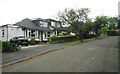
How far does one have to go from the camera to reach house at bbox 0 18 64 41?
39.4 meters

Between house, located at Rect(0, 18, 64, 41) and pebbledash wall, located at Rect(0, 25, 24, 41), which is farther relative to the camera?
house, located at Rect(0, 18, 64, 41)

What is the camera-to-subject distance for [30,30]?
43.6 meters

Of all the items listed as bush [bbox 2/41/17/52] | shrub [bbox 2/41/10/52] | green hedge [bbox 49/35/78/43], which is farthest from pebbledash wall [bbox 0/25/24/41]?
shrub [bbox 2/41/10/52]

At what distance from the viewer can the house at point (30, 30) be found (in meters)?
39.4

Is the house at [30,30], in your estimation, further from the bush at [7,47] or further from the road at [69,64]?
the road at [69,64]

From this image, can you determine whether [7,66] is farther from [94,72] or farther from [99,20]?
[99,20]

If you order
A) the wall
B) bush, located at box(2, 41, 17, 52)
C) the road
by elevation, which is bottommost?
the road

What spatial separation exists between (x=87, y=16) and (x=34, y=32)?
40.1ft

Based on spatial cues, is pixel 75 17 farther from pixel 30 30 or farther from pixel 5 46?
pixel 5 46

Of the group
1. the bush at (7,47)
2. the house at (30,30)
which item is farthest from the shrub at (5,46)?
the house at (30,30)

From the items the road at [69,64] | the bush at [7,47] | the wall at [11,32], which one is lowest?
the road at [69,64]

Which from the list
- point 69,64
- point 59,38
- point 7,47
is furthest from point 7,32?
point 69,64

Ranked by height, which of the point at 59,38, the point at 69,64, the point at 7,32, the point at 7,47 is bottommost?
the point at 69,64

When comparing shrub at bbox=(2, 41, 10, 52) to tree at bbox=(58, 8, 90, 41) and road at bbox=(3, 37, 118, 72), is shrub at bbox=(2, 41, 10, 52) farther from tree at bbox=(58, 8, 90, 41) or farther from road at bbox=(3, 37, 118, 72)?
tree at bbox=(58, 8, 90, 41)
